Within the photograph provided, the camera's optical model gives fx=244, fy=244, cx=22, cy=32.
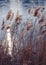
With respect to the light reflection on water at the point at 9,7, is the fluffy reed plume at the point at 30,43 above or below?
below

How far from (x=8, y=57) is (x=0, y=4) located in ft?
2.29

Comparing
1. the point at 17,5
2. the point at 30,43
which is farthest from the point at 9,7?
the point at 30,43

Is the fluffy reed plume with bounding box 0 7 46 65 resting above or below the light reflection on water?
below

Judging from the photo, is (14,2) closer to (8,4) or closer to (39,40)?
(8,4)

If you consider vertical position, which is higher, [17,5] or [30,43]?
[17,5]

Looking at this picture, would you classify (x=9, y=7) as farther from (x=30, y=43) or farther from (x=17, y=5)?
(x=30, y=43)

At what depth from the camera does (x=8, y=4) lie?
3.10 meters

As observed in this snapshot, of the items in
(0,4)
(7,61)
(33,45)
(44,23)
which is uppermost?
(0,4)

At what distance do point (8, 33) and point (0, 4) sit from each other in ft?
1.27

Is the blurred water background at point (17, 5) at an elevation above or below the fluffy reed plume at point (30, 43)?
above

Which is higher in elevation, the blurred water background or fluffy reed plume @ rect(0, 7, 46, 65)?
the blurred water background

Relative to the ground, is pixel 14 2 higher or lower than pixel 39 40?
higher

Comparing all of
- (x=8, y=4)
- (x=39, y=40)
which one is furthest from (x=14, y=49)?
(x=8, y=4)

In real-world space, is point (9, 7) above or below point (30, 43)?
above
